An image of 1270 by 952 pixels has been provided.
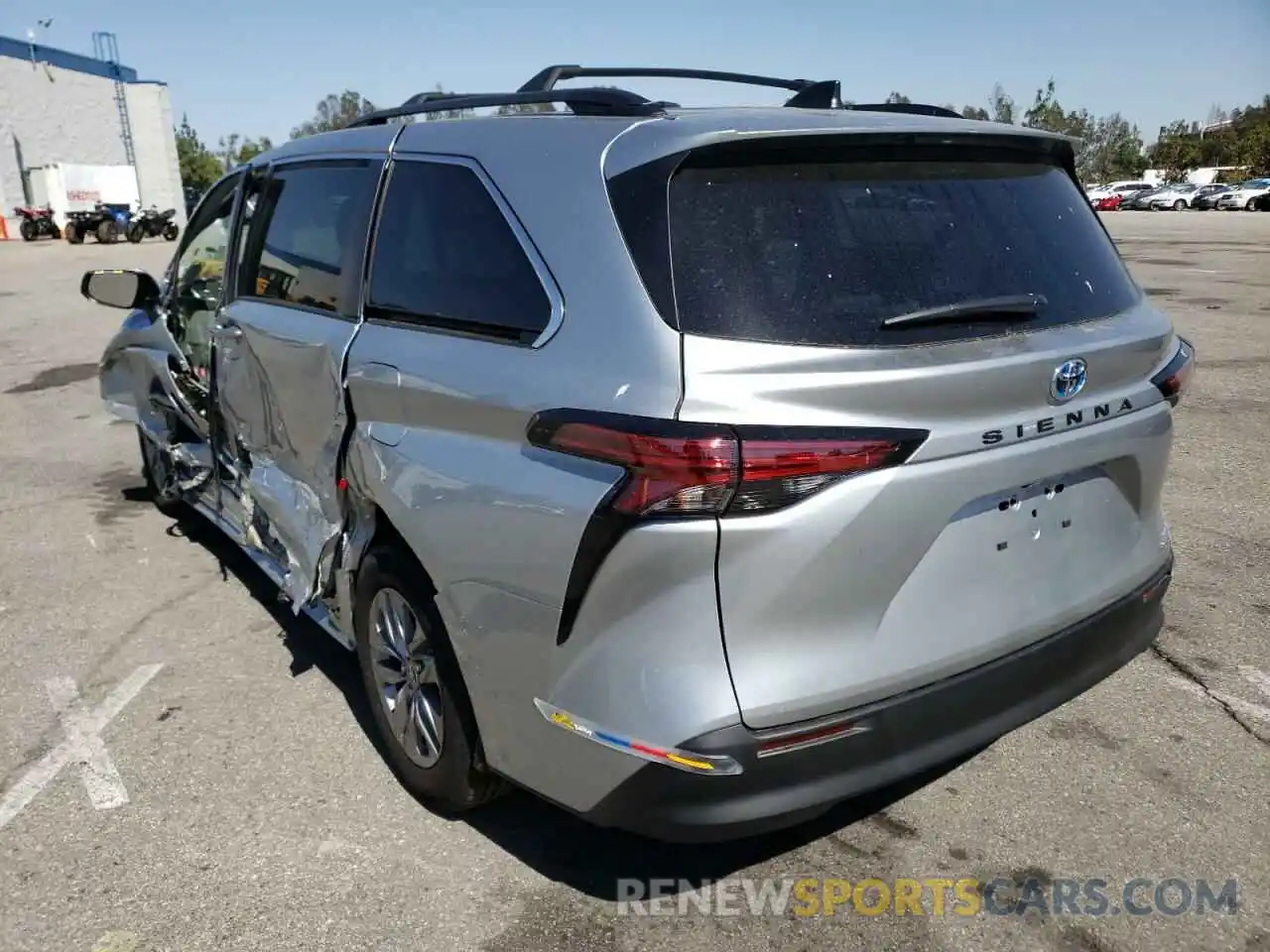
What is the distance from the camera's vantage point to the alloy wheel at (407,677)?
2.87 m

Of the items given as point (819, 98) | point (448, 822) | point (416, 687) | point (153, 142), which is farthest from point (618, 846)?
point (153, 142)

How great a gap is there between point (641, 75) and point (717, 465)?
2133 millimetres

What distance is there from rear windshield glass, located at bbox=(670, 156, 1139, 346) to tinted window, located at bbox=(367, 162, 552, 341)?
0.43 metres

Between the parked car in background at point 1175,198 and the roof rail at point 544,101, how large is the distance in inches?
2340

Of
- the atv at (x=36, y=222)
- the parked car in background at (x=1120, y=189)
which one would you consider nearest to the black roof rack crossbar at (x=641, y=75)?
the atv at (x=36, y=222)

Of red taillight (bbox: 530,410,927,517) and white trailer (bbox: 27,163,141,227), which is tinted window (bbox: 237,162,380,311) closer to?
red taillight (bbox: 530,410,927,517)

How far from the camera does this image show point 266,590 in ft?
16.0

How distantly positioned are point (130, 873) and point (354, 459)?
4.16 ft

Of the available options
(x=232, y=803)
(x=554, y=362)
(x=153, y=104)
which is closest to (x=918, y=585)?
(x=554, y=362)

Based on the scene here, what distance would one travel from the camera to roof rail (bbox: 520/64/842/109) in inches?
112

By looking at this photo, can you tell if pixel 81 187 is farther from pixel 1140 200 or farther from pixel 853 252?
pixel 1140 200

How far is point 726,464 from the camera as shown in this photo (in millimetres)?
2018

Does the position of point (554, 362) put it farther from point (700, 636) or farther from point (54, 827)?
point (54, 827)

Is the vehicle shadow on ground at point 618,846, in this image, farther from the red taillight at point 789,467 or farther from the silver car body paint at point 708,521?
the red taillight at point 789,467
